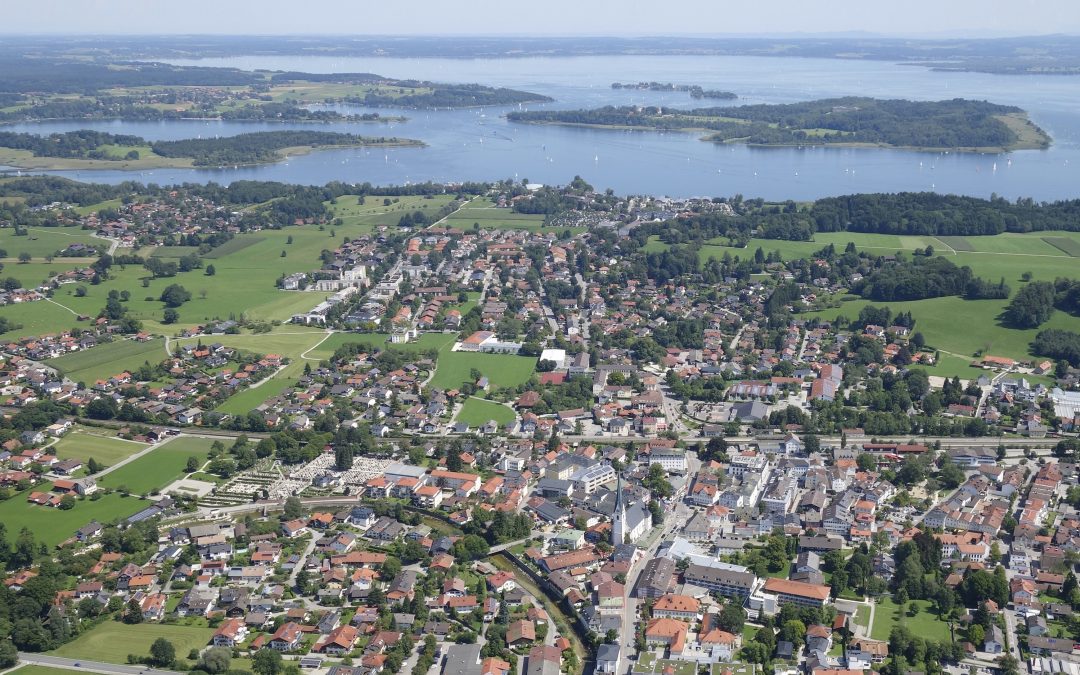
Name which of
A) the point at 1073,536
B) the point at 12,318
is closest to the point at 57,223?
the point at 12,318

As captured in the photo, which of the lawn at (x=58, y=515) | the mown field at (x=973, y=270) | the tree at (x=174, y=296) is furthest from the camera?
the tree at (x=174, y=296)

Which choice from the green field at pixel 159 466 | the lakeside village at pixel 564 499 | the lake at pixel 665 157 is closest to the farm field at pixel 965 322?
the lakeside village at pixel 564 499

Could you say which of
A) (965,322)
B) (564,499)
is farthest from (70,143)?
(564,499)

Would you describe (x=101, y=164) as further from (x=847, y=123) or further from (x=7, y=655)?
(x=7, y=655)

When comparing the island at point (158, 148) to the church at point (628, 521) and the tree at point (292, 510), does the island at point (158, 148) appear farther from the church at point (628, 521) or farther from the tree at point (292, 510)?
the church at point (628, 521)

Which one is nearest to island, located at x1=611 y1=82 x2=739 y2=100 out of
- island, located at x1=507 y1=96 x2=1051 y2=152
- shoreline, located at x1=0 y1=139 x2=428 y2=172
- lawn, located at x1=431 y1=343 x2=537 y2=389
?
island, located at x1=507 y1=96 x2=1051 y2=152

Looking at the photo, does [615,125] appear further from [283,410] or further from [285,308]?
[283,410]
